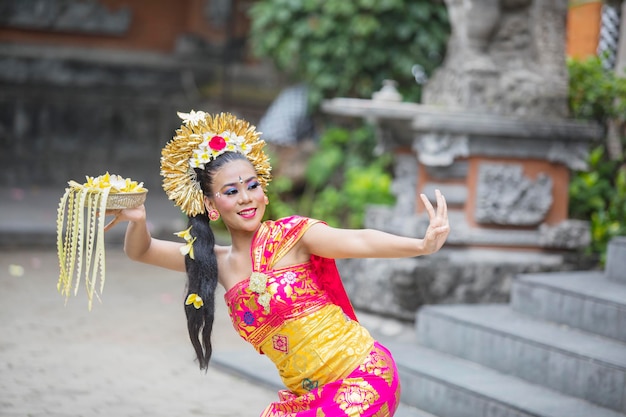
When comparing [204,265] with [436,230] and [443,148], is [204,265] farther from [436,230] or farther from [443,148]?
[443,148]

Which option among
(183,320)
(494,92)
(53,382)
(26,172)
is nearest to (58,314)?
(183,320)

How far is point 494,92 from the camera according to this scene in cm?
747

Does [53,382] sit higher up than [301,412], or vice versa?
[301,412]

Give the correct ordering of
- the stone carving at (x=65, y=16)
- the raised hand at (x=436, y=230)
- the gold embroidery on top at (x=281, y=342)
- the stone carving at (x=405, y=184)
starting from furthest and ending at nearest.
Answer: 1. the stone carving at (x=65, y=16)
2. the stone carving at (x=405, y=184)
3. the gold embroidery on top at (x=281, y=342)
4. the raised hand at (x=436, y=230)

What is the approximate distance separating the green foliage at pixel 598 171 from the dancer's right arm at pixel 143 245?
461 centimetres

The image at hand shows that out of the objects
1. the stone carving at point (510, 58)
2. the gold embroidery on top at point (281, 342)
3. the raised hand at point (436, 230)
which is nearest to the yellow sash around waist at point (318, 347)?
the gold embroidery on top at point (281, 342)

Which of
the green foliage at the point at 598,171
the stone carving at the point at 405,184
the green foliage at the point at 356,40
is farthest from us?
the green foliage at the point at 356,40

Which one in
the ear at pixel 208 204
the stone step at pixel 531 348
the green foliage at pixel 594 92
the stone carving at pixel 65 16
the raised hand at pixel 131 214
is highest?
the stone carving at pixel 65 16

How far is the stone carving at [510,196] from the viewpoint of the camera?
24.2 feet

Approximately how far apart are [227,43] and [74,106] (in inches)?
95.9

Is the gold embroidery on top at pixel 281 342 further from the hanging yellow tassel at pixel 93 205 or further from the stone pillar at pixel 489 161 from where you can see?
the stone pillar at pixel 489 161

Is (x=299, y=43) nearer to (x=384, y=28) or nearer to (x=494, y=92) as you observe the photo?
(x=384, y=28)

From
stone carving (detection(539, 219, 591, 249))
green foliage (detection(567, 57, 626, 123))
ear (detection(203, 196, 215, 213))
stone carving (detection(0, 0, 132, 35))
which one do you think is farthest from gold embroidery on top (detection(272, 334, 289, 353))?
stone carving (detection(0, 0, 132, 35))

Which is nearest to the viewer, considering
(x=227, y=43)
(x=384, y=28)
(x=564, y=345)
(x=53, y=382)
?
(x=564, y=345)
